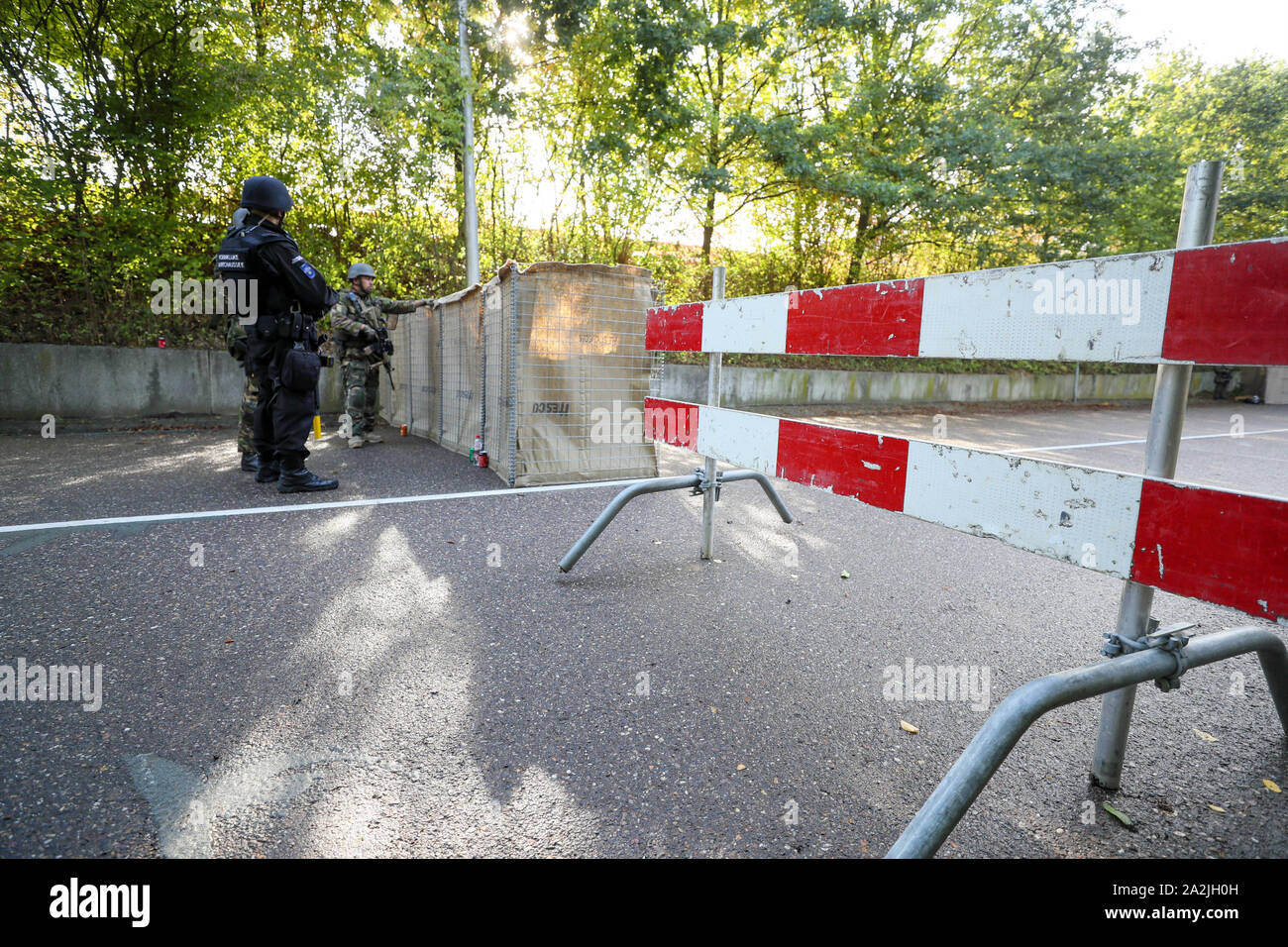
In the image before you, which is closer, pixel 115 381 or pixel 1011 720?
pixel 1011 720

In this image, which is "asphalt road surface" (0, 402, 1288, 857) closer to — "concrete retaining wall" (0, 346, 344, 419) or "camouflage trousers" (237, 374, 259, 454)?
"camouflage trousers" (237, 374, 259, 454)

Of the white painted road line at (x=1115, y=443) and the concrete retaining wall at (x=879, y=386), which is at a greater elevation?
the concrete retaining wall at (x=879, y=386)

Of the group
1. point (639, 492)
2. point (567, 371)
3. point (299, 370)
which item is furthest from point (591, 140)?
point (639, 492)

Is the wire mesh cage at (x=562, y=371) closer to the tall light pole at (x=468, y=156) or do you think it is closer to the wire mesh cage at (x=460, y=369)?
the wire mesh cage at (x=460, y=369)

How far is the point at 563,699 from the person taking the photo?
2338mm

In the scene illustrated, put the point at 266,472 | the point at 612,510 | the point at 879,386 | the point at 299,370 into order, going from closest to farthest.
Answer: the point at 612,510, the point at 299,370, the point at 266,472, the point at 879,386

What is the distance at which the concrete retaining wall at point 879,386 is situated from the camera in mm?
13242

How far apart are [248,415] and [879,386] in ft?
43.9

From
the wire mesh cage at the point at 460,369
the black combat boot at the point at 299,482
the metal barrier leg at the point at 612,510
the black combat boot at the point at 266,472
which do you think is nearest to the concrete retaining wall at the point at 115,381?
the wire mesh cage at the point at 460,369

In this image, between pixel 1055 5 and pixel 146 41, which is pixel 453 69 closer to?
pixel 146 41

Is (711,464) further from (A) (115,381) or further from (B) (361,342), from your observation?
(A) (115,381)

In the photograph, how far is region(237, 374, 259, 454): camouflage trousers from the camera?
5.95 meters

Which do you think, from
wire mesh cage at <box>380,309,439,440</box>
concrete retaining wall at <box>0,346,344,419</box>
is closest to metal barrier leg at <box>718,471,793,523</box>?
wire mesh cage at <box>380,309,439,440</box>

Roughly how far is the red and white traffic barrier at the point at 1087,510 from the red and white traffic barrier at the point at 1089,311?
0.29 m
